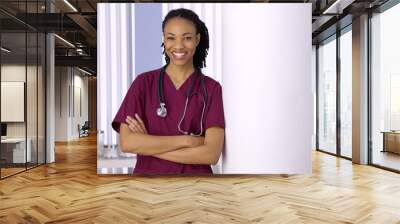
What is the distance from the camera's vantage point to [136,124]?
5137 millimetres

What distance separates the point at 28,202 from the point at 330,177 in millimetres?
4567

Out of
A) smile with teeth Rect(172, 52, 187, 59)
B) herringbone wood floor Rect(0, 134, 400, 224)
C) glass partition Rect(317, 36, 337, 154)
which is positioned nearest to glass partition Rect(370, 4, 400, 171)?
herringbone wood floor Rect(0, 134, 400, 224)

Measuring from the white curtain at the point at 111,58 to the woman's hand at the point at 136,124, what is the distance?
3.51 ft

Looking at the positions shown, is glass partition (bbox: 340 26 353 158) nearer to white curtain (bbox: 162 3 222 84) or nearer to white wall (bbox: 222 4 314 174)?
white wall (bbox: 222 4 314 174)

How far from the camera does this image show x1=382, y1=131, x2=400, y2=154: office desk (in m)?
7.45

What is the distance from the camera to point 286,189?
5684mm

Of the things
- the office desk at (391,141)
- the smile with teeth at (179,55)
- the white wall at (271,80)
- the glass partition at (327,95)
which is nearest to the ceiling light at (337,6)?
the white wall at (271,80)

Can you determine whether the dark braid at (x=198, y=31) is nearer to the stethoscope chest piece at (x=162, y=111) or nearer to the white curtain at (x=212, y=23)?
the white curtain at (x=212, y=23)

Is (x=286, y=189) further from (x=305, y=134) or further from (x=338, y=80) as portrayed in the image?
(x=338, y=80)

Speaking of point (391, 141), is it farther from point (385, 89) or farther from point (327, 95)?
point (327, 95)

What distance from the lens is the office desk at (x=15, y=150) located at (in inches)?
272

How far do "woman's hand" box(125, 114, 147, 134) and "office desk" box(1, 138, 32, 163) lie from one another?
9.18 feet

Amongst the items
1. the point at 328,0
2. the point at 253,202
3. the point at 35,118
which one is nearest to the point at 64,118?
the point at 35,118

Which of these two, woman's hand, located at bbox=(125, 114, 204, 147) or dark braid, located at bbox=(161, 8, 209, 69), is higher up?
dark braid, located at bbox=(161, 8, 209, 69)
